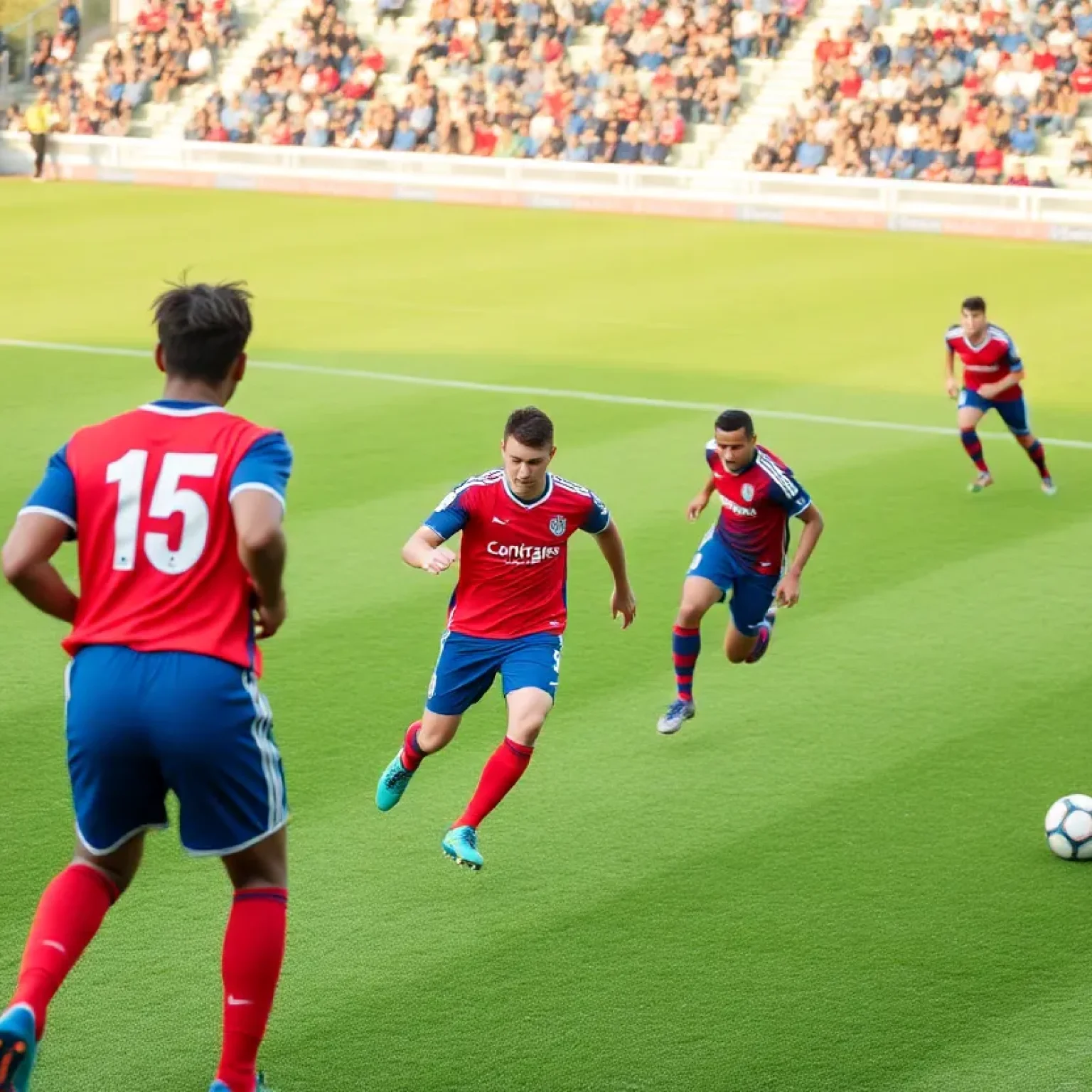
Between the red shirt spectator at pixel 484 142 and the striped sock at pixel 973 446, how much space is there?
23.4m

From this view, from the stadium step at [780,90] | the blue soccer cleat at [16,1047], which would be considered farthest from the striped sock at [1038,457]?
the stadium step at [780,90]

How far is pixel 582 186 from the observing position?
110 feet

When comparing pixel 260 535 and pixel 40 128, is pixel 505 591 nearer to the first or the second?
pixel 260 535

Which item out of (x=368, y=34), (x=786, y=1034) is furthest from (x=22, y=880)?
(x=368, y=34)

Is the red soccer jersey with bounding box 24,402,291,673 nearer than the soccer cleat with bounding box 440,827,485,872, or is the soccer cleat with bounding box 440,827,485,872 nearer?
the red soccer jersey with bounding box 24,402,291,673

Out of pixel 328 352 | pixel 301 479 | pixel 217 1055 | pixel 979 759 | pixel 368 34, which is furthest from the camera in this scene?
pixel 368 34

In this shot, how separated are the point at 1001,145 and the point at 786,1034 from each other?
28.8m

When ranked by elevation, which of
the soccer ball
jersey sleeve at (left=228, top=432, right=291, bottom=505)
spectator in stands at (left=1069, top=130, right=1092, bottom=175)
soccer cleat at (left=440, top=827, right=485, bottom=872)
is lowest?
spectator in stands at (left=1069, top=130, right=1092, bottom=175)

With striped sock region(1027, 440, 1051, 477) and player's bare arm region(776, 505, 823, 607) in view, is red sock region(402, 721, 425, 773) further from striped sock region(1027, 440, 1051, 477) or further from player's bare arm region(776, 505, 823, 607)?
striped sock region(1027, 440, 1051, 477)

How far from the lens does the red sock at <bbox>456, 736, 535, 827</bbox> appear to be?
7.31 meters

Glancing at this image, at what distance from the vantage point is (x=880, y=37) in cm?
3475

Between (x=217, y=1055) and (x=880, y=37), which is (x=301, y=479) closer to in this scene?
(x=217, y=1055)

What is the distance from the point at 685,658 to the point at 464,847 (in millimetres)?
2465

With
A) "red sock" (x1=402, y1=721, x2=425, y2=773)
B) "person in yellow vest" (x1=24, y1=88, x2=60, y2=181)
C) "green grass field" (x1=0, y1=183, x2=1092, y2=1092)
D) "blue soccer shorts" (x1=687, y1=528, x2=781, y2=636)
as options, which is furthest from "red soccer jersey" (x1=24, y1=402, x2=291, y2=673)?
"person in yellow vest" (x1=24, y1=88, x2=60, y2=181)
